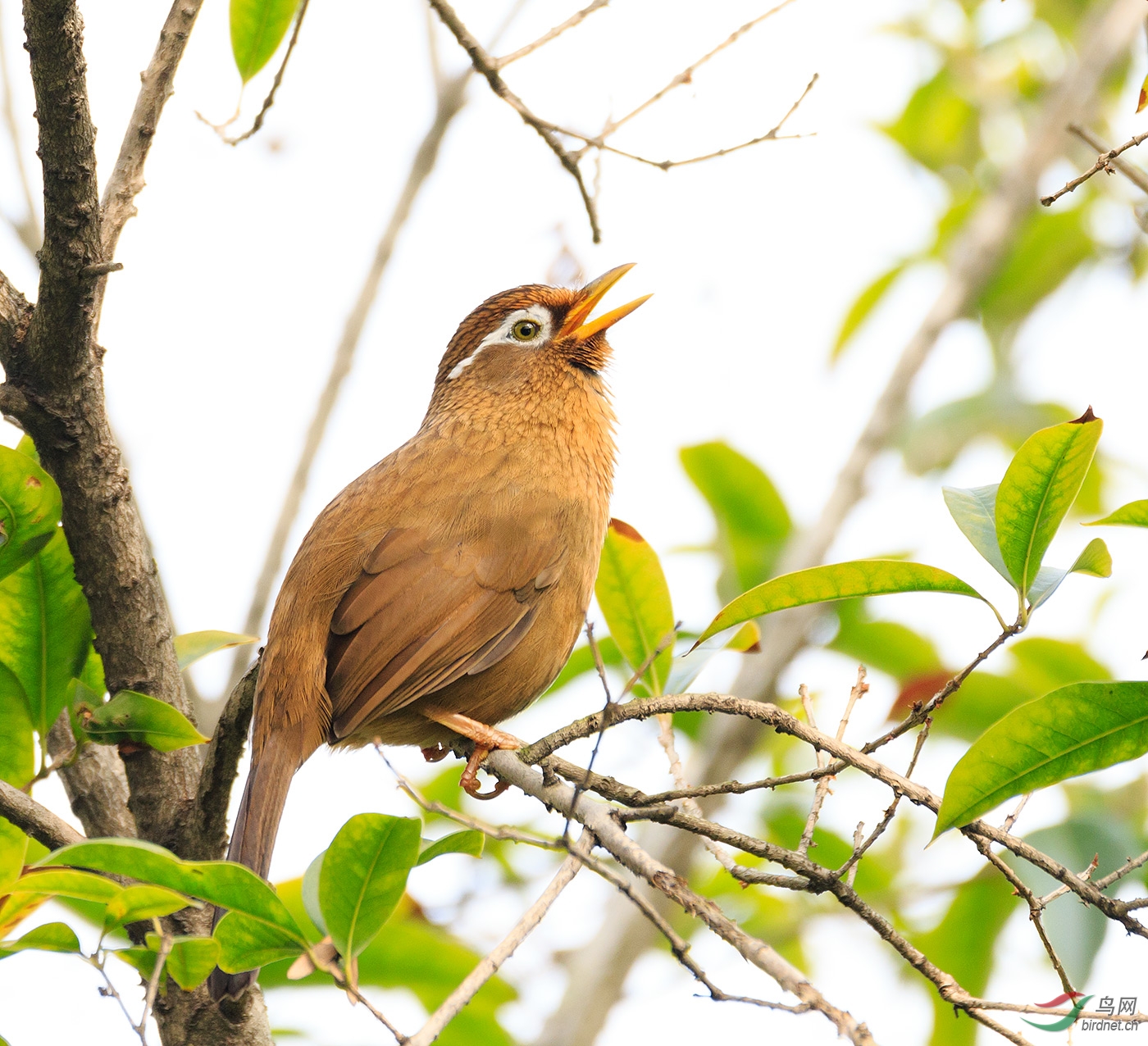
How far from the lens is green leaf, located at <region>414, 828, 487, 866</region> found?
7.98 ft

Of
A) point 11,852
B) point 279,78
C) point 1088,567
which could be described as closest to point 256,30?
point 279,78

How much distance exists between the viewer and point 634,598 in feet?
11.0

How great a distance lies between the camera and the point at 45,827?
241 cm

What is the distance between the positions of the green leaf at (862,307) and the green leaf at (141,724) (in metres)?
4.68

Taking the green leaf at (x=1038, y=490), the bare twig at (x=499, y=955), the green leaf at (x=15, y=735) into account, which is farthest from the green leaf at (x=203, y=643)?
the green leaf at (x=1038, y=490)

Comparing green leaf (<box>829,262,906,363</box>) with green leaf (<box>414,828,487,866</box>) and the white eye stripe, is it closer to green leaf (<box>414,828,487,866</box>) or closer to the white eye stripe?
the white eye stripe

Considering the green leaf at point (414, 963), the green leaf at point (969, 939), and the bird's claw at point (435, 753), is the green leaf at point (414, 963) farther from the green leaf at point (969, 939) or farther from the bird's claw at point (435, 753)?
the green leaf at point (969, 939)

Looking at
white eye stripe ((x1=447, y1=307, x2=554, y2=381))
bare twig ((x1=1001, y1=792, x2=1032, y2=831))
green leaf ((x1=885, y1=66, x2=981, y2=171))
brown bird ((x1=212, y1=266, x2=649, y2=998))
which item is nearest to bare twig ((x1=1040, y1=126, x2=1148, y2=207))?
bare twig ((x1=1001, y1=792, x2=1032, y2=831))

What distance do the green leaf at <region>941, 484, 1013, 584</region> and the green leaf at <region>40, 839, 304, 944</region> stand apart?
148 cm

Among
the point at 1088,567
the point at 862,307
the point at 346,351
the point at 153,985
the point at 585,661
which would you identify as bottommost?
the point at 153,985

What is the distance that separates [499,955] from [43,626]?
4.65 ft

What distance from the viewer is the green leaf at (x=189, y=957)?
7.13 feet

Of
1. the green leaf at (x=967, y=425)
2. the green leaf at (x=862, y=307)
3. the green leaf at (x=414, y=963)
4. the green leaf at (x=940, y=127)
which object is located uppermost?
the green leaf at (x=940, y=127)

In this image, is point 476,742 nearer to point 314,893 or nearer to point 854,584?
point 314,893
